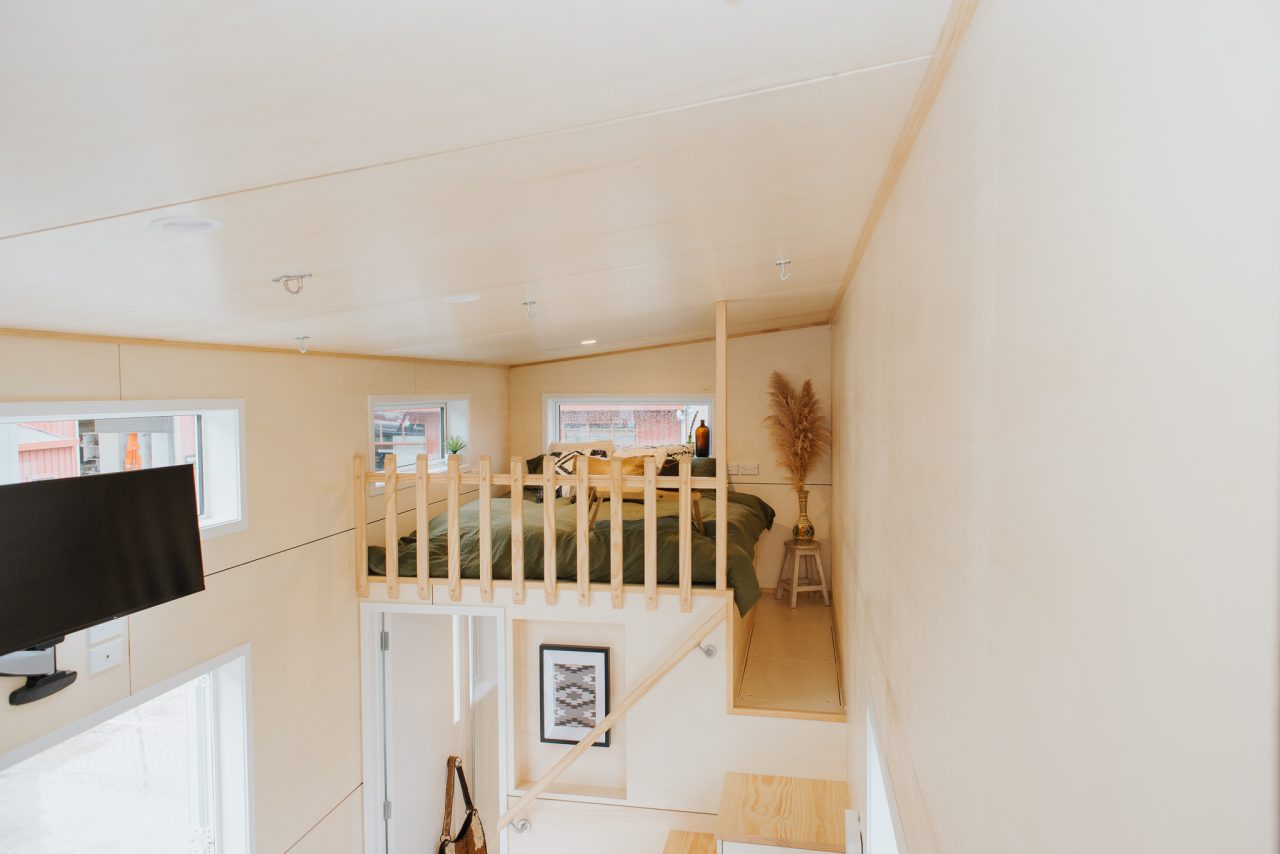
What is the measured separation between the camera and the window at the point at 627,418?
21.5ft

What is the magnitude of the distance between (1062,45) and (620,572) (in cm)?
377

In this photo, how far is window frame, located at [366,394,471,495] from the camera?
458 cm

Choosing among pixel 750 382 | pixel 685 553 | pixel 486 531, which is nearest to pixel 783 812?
pixel 685 553

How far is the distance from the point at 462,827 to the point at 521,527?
2.74 m

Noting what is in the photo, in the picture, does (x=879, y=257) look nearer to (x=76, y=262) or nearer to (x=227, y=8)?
(x=227, y=8)

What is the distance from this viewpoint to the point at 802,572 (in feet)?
20.3

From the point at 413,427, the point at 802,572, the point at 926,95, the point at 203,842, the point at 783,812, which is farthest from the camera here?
the point at 802,572

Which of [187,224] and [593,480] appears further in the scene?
[593,480]

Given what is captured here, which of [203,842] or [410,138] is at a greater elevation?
[410,138]

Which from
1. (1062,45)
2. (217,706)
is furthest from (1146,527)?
(217,706)

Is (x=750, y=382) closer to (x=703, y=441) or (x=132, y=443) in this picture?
(x=703, y=441)

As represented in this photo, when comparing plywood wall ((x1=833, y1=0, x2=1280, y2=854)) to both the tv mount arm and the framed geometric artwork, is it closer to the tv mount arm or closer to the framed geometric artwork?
the tv mount arm

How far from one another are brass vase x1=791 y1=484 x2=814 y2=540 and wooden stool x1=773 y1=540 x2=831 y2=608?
5cm

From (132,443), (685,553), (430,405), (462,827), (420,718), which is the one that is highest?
(430,405)
